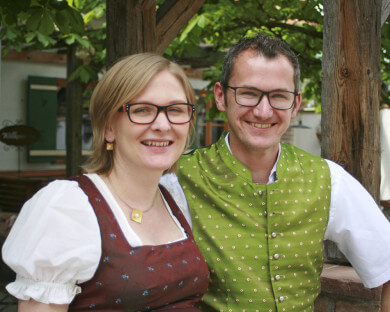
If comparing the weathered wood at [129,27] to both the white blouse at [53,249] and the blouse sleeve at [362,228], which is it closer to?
the blouse sleeve at [362,228]

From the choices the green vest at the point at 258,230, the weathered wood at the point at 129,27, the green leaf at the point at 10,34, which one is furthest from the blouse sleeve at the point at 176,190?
the green leaf at the point at 10,34

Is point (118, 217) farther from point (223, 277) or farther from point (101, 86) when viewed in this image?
point (223, 277)

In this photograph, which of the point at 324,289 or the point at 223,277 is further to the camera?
the point at 324,289

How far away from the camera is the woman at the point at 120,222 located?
48.4 inches

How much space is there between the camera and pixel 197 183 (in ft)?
6.01

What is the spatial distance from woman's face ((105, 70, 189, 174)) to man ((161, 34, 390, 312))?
0.38 m

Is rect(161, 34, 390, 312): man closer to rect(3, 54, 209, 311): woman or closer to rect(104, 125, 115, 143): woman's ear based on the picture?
rect(3, 54, 209, 311): woman

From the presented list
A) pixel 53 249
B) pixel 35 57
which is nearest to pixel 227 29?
pixel 53 249

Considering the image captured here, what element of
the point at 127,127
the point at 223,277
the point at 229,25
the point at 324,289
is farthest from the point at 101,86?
the point at 229,25

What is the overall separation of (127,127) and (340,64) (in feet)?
3.94

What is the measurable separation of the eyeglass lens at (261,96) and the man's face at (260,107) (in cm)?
1

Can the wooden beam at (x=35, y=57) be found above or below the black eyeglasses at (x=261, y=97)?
above

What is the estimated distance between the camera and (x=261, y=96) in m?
A: 1.76

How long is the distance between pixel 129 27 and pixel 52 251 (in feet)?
4.98
